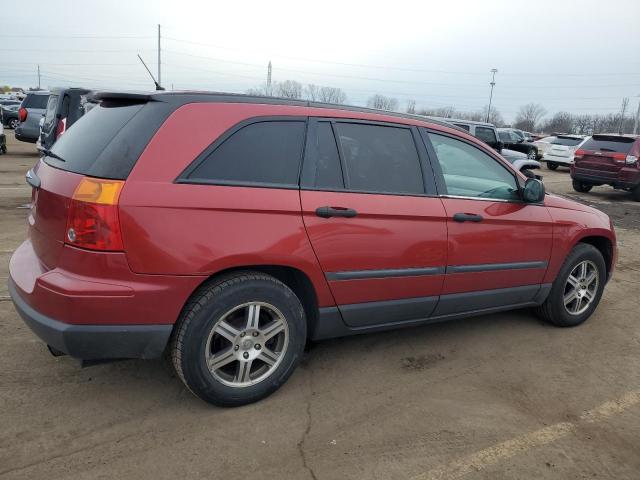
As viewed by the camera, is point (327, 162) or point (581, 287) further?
point (581, 287)

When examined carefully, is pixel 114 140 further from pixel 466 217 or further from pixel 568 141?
pixel 568 141

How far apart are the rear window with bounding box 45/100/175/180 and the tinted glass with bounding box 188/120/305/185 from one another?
315 mm

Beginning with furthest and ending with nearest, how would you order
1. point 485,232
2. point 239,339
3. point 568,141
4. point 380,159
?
point 568,141 < point 485,232 < point 380,159 < point 239,339

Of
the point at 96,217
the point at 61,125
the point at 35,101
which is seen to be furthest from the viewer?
the point at 35,101

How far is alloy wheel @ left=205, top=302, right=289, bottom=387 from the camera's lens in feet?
9.45

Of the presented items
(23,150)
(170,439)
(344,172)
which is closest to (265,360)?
(170,439)

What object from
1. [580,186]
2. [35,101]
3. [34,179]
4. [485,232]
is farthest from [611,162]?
[35,101]

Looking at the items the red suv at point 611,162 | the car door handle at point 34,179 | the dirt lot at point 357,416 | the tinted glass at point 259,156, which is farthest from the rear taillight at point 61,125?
the red suv at point 611,162

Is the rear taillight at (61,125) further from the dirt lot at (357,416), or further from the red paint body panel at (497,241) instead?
the red paint body panel at (497,241)

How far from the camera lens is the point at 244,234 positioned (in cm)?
279

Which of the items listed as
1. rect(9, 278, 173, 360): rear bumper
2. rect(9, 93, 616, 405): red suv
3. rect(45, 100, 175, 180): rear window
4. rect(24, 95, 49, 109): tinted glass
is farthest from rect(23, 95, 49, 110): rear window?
rect(9, 278, 173, 360): rear bumper

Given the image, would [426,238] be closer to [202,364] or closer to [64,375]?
[202,364]

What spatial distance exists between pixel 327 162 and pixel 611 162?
1251 cm

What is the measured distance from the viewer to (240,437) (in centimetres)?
275
